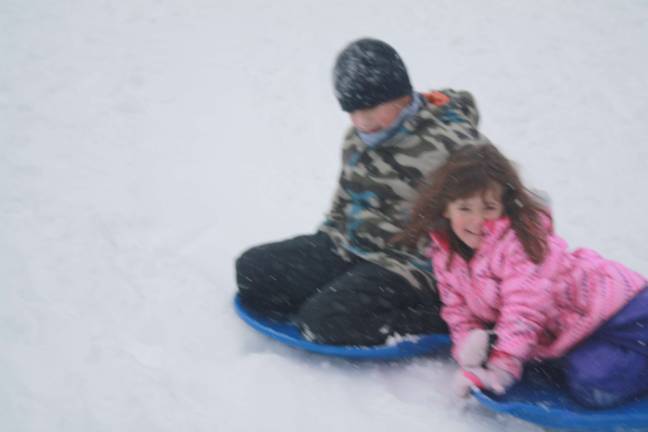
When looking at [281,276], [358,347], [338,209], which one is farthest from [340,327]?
[338,209]

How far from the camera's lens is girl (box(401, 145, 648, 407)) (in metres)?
1.89

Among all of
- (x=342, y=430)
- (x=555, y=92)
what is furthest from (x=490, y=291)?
(x=555, y=92)

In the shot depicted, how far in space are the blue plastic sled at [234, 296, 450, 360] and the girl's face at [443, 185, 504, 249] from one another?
483mm

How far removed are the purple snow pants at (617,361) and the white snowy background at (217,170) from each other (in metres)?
0.25

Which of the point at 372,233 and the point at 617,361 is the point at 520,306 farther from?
the point at 372,233

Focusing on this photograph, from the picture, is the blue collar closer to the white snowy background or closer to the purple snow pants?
the white snowy background

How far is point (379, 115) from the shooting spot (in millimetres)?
2295

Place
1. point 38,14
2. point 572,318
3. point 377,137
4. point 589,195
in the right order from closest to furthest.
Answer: point 572,318
point 377,137
point 589,195
point 38,14

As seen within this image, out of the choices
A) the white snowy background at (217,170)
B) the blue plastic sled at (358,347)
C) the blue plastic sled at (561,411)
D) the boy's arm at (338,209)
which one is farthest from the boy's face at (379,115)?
the blue plastic sled at (561,411)

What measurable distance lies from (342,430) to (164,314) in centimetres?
97

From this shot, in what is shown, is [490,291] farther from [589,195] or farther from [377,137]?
[589,195]

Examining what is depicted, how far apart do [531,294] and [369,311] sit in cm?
62

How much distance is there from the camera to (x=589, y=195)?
11.6 ft

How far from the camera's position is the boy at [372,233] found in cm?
223
